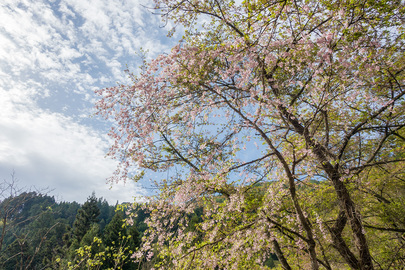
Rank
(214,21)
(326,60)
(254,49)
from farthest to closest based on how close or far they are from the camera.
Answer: (214,21) → (254,49) → (326,60)

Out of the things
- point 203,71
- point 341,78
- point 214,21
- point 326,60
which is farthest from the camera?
point 214,21

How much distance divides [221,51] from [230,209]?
14.5 ft

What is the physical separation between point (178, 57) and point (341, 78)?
3.98 meters

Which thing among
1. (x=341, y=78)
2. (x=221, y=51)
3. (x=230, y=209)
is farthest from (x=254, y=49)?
(x=230, y=209)

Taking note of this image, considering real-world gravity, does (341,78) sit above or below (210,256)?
above

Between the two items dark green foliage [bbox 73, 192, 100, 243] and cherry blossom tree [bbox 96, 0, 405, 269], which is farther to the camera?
dark green foliage [bbox 73, 192, 100, 243]

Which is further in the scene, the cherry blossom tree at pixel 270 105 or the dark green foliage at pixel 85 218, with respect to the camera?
the dark green foliage at pixel 85 218

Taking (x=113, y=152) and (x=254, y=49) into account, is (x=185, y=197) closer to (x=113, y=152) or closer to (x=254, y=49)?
(x=113, y=152)

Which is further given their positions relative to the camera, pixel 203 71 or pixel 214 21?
pixel 214 21

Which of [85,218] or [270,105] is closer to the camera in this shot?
[270,105]

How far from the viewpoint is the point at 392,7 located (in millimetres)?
5402

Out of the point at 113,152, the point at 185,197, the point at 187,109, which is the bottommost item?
the point at 185,197

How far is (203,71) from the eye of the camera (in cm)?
579

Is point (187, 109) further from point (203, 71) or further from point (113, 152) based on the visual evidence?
point (113, 152)
